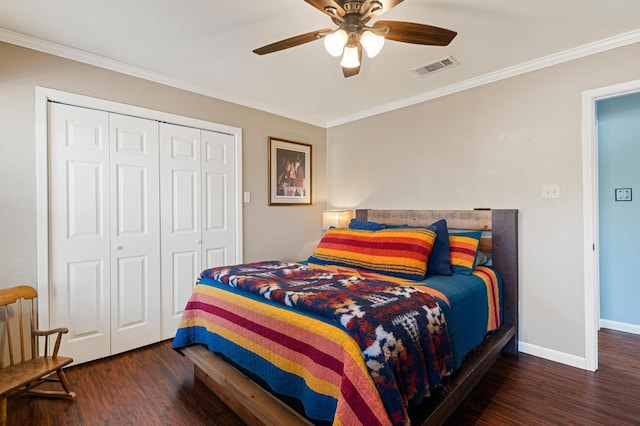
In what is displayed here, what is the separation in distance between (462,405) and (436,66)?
255 cm

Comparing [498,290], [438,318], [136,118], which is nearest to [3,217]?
[136,118]

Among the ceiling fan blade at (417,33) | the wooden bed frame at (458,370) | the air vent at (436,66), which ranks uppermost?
the air vent at (436,66)

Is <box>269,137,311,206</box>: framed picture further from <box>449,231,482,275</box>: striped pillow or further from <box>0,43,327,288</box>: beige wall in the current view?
<box>449,231,482,275</box>: striped pillow

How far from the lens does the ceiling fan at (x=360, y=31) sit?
4.96 ft

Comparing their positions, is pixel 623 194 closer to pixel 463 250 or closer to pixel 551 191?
pixel 551 191

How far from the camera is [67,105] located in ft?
8.02

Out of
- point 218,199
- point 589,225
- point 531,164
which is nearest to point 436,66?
point 531,164

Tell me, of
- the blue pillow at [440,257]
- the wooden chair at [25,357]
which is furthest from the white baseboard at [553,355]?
the wooden chair at [25,357]

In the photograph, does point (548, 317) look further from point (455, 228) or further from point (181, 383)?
point (181, 383)

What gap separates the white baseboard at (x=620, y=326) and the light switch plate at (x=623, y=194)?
4.05ft

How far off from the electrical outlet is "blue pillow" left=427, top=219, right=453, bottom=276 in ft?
2.81

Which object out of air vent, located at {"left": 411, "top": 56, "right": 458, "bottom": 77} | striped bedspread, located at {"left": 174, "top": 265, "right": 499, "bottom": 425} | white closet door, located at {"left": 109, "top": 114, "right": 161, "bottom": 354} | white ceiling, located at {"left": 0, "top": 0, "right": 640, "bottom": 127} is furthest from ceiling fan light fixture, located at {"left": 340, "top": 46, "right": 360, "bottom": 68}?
white closet door, located at {"left": 109, "top": 114, "right": 161, "bottom": 354}

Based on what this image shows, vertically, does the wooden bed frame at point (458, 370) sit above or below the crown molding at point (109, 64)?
below

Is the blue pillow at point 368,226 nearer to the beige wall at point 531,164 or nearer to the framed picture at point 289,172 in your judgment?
the beige wall at point 531,164
